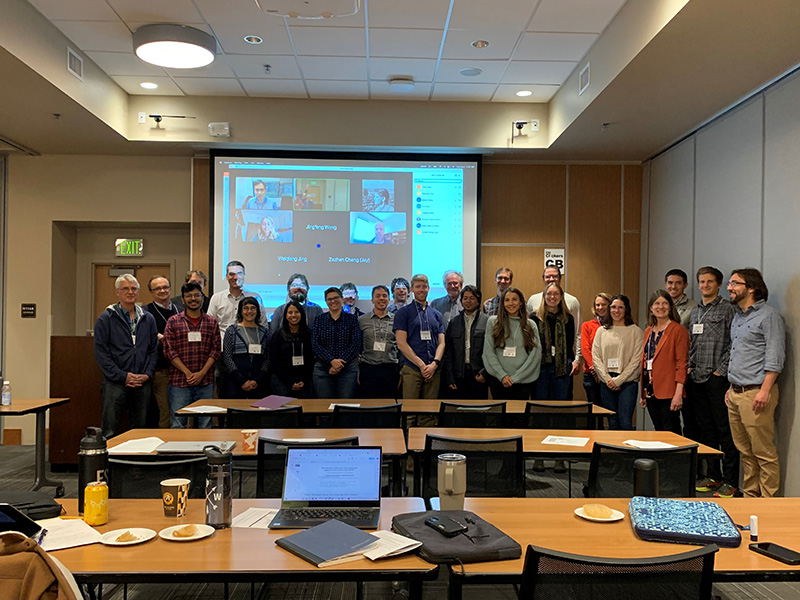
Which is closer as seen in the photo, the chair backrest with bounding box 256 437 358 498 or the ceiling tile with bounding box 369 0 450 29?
the chair backrest with bounding box 256 437 358 498

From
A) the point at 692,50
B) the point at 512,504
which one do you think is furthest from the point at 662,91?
the point at 512,504

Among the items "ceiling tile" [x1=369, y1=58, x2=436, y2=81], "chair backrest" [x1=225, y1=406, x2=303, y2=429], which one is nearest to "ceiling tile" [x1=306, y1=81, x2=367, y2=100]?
"ceiling tile" [x1=369, y1=58, x2=436, y2=81]

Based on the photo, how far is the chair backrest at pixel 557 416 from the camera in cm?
450

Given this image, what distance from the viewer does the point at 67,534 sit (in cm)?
214

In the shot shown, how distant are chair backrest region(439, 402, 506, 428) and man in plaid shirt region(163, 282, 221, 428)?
98.9 inches

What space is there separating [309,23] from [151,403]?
12.0ft

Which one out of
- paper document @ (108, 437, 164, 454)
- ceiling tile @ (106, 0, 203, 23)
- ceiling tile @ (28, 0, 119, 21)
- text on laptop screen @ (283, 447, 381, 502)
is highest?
ceiling tile @ (106, 0, 203, 23)

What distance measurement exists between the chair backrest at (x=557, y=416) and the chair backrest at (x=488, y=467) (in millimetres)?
1183

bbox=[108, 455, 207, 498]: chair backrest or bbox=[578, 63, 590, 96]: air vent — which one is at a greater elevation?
bbox=[578, 63, 590, 96]: air vent

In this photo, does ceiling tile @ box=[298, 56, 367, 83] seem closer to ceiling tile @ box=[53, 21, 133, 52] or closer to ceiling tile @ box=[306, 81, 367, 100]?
ceiling tile @ box=[306, 81, 367, 100]

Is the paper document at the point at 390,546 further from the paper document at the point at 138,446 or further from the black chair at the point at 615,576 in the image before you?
the paper document at the point at 138,446

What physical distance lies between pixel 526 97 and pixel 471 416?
14.8ft

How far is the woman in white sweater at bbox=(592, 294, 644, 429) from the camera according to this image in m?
6.13

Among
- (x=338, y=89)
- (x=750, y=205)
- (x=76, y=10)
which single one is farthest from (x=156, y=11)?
(x=750, y=205)
